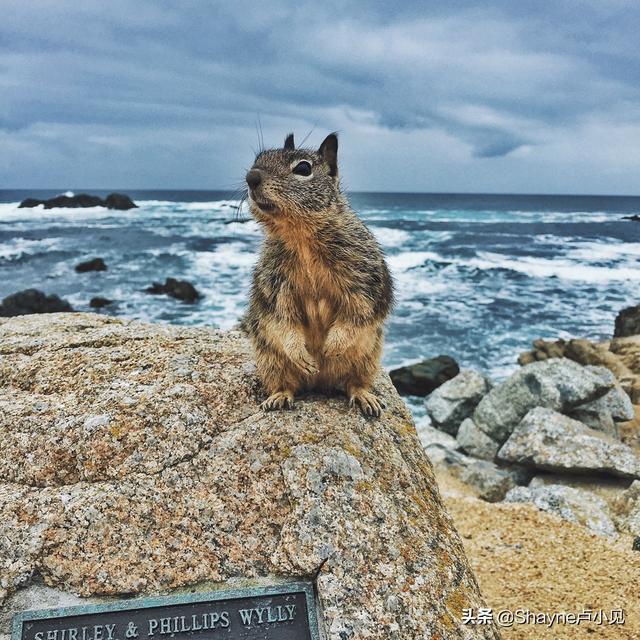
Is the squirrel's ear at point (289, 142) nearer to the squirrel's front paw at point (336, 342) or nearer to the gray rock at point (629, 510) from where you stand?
the squirrel's front paw at point (336, 342)

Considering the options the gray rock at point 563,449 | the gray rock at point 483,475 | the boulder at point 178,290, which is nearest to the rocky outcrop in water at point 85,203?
the boulder at point 178,290

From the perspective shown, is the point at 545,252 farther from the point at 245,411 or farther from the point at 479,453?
the point at 245,411

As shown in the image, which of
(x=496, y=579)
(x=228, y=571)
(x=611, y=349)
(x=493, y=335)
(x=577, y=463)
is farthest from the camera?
(x=493, y=335)

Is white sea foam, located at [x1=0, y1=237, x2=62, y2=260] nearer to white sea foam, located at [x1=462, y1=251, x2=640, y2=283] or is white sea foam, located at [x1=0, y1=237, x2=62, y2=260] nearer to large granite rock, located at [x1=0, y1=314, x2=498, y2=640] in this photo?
white sea foam, located at [x1=462, y1=251, x2=640, y2=283]

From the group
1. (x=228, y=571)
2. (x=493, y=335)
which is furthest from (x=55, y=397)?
(x=493, y=335)

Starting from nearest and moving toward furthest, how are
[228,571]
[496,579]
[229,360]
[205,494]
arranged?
[228,571], [205,494], [229,360], [496,579]

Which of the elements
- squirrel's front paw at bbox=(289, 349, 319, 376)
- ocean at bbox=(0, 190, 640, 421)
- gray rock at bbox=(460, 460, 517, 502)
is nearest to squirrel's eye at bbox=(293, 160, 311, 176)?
ocean at bbox=(0, 190, 640, 421)
